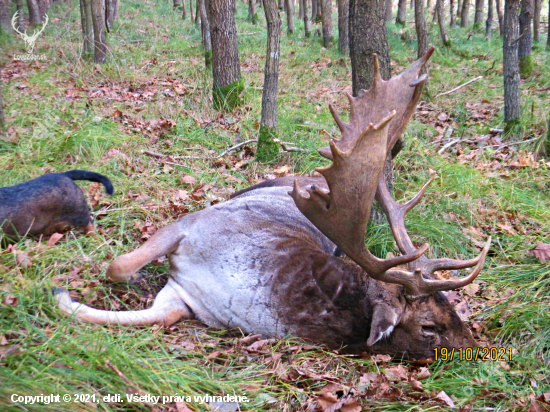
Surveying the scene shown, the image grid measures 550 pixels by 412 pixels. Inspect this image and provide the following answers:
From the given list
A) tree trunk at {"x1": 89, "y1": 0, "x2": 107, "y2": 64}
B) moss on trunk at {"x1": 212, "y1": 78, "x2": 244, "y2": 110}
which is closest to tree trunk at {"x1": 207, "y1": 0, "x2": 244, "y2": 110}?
moss on trunk at {"x1": 212, "y1": 78, "x2": 244, "y2": 110}

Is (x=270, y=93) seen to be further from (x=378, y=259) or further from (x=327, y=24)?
(x=327, y=24)

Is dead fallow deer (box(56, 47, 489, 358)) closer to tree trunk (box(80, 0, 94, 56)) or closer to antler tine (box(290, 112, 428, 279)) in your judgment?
antler tine (box(290, 112, 428, 279))

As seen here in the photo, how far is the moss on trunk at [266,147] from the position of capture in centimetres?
650

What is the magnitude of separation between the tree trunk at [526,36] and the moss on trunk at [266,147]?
15.2ft

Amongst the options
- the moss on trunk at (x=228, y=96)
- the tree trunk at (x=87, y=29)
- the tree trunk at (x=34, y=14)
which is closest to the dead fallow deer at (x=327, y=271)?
the moss on trunk at (x=228, y=96)

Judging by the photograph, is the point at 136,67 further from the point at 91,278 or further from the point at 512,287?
the point at 512,287

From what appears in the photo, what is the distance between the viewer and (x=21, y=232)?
420 centimetres

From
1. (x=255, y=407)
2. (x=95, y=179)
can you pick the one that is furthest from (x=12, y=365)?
(x=95, y=179)

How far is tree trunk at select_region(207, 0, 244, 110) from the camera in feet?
25.5

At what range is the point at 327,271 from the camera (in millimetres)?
3781

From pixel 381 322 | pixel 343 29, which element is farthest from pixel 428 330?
pixel 343 29

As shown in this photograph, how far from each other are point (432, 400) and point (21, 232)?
11.2 feet

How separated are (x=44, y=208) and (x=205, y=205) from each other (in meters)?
1.64
